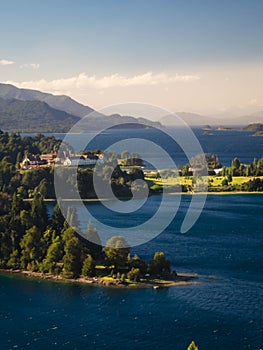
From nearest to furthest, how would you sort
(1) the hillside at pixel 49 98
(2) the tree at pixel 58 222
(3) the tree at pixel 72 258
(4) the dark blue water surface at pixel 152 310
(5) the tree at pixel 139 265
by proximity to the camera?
(4) the dark blue water surface at pixel 152 310 < (5) the tree at pixel 139 265 < (3) the tree at pixel 72 258 < (2) the tree at pixel 58 222 < (1) the hillside at pixel 49 98

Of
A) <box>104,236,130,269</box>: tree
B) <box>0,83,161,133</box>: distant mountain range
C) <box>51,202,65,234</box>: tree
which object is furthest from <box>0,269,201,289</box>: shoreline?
<box>0,83,161,133</box>: distant mountain range

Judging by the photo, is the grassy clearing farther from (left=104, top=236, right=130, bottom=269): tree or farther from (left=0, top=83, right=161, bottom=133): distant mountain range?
(left=0, top=83, right=161, bottom=133): distant mountain range

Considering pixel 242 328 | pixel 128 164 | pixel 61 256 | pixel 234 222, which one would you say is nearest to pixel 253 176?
pixel 128 164

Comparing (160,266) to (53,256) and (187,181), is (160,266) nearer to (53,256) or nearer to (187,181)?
(53,256)

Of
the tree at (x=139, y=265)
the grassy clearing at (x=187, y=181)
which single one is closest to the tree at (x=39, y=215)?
the tree at (x=139, y=265)

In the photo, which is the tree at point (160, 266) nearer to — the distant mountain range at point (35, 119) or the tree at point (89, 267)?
the tree at point (89, 267)

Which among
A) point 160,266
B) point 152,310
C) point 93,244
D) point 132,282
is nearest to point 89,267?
point 93,244

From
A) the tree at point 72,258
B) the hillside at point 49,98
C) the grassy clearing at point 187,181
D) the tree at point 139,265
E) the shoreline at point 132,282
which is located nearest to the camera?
the shoreline at point 132,282
